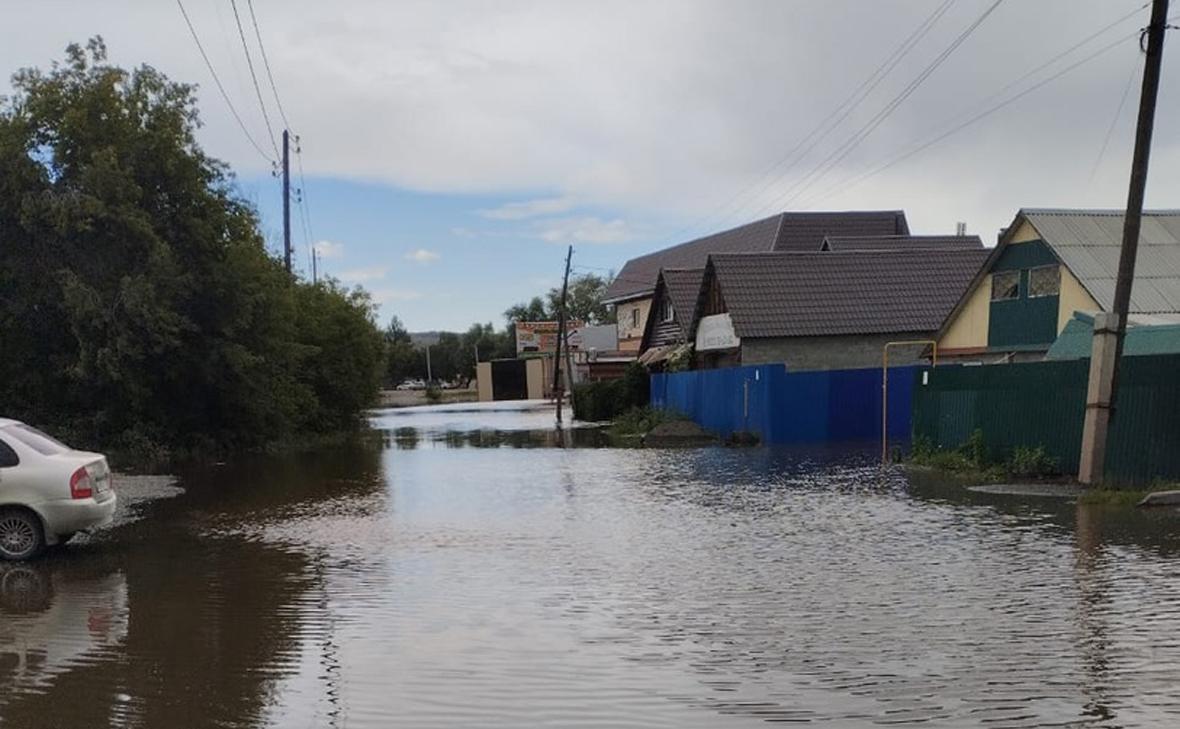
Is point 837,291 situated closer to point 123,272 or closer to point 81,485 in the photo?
point 123,272

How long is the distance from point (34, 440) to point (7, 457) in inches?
19.1

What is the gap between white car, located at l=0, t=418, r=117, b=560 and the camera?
34.6 ft

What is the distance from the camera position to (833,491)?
15.5 metres

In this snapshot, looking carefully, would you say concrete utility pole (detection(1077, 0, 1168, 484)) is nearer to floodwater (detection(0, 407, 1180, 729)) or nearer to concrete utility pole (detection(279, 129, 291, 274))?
floodwater (detection(0, 407, 1180, 729))

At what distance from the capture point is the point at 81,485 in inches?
420

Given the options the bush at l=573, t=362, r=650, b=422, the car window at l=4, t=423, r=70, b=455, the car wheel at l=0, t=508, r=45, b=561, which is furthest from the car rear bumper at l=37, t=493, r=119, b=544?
the bush at l=573, t=362, r=650, b=422

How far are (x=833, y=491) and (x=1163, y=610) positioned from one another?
799 centimetres

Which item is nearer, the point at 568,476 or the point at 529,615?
the point at 529,615

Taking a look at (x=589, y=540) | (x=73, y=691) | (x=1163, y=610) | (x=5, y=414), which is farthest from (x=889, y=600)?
(x=5, y=414)

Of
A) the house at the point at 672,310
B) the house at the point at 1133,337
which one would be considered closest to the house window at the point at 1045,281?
the house at the point at 1133,337

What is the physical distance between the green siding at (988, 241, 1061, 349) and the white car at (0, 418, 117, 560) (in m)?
20.8

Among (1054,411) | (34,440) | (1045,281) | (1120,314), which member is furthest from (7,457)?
(1045,281)

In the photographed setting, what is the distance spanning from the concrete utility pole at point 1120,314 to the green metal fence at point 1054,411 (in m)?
0.32

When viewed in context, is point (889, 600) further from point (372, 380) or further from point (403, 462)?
point (372, 380)
